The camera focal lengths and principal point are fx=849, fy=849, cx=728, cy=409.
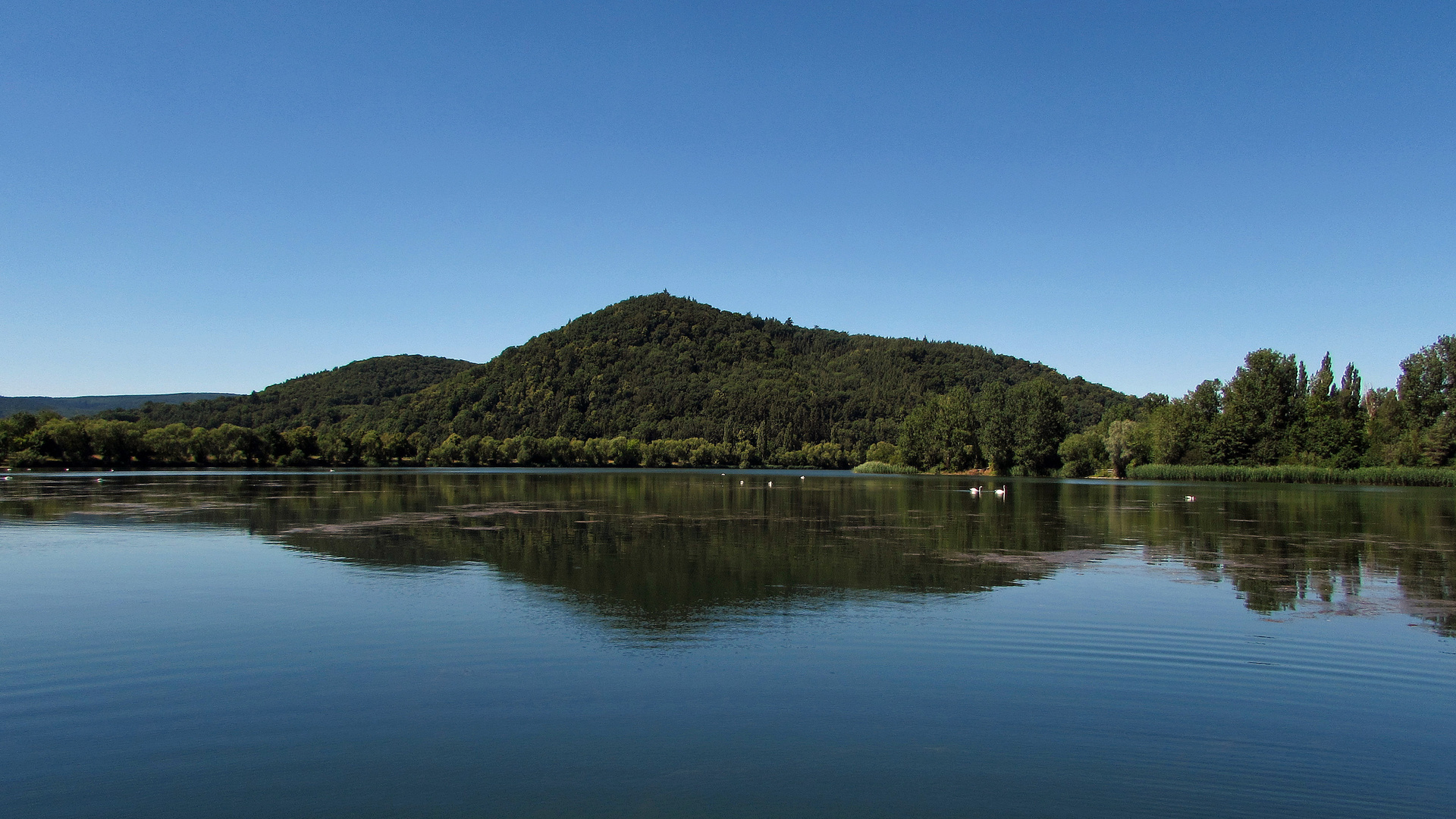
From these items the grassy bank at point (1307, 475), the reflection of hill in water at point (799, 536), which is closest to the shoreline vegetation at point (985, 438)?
the grassy bank at point (1307, 475)

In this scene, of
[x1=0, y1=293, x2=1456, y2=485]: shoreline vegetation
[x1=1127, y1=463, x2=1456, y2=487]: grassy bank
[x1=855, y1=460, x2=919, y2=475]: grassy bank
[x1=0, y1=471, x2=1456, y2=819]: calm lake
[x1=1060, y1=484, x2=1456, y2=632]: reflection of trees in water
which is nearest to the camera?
[x1=0, y1=471, x2=1456, y2=819]: calm lake

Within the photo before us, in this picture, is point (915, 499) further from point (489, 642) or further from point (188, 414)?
point (188, 414)

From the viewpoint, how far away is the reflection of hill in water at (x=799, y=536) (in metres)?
18.6

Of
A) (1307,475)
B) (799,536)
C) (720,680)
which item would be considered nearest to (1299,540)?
(799,536)

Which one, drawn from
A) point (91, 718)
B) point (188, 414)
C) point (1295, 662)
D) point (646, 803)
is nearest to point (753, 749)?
point (646, 803)

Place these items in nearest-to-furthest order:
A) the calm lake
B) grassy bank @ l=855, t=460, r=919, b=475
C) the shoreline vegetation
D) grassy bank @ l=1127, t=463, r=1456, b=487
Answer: the calm lake → grassy bank @ l=1127, t=463, r=1456, b=487 → the shoreline vegetation → grassy bank @ l=855, t=460, r=919, b=475

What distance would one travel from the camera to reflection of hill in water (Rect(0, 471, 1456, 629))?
1862 cm

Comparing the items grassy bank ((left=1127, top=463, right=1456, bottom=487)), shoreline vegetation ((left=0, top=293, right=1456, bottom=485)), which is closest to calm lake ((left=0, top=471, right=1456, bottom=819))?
grassy bank ((left=1127, top=463, right=1456, bottom=487))

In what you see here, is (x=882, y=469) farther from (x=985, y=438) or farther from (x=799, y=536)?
(x=799, y=536)

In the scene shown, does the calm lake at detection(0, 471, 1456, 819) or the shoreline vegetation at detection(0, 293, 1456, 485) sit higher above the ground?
the shoreline vegetation at detection(0, 293, 1456, 485)

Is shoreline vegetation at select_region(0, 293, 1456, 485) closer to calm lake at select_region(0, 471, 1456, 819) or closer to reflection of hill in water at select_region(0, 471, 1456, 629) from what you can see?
reflection of hill in water at select_region(0, 471, 1456, 629)

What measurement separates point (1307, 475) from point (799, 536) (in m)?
74.7

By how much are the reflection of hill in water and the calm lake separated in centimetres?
29

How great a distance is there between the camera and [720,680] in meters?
11.0
